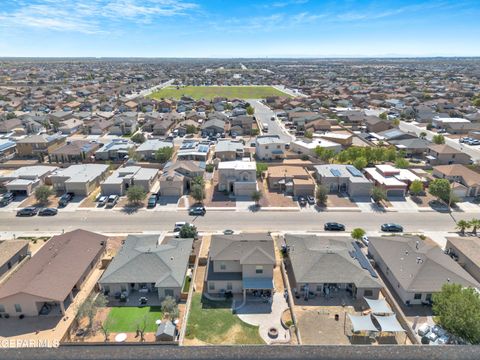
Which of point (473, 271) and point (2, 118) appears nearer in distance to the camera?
point (473, 271)

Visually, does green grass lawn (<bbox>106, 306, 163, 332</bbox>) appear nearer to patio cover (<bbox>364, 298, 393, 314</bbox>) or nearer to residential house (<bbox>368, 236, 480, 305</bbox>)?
patio cover (<bbox>364, 298, 393, 314</bbox>)

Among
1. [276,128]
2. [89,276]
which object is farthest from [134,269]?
[276,128]

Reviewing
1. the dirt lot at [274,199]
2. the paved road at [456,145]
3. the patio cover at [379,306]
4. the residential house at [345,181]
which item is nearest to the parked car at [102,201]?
the dirt lot at [274,199]

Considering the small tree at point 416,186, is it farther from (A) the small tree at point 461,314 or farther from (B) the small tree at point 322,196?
(A) the small tree at point 461,314

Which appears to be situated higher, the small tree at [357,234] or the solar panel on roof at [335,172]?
the solar panel on roof at [335,172]

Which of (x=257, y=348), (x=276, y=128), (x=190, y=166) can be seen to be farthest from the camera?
(x=276, y=128)

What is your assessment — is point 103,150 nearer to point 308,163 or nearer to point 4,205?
point 4,205
